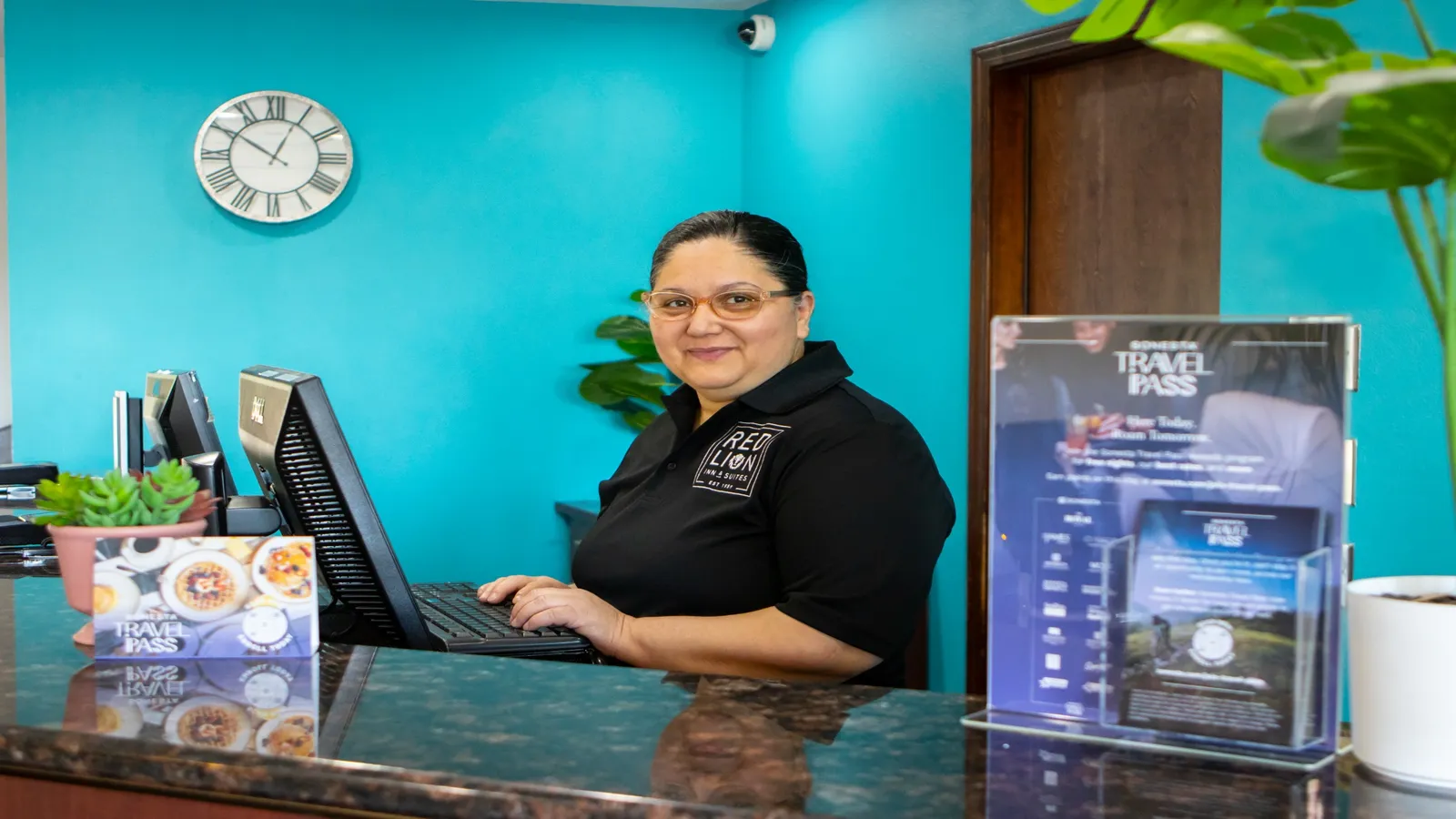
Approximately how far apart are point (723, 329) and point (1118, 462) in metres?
1.08

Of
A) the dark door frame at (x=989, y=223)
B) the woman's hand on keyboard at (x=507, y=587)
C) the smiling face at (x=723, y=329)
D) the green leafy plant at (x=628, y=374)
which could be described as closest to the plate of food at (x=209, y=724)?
the woman's hand on keyboard at (x=507, y=587)

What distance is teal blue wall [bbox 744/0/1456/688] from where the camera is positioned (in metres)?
2.71

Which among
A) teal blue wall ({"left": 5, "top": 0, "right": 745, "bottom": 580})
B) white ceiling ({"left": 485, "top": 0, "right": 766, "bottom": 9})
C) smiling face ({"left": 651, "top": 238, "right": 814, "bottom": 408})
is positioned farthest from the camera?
white ceiling ({"left": 485, "top": 0, "right": 766, "bottom": 9})

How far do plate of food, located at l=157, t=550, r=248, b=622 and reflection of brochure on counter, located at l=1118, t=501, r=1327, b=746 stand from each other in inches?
29.1

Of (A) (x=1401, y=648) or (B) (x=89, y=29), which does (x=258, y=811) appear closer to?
(A) (x=1401, y=648)

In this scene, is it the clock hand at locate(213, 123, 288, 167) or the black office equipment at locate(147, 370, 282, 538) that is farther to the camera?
the clock hand at locate(213, 123, 288, 167)

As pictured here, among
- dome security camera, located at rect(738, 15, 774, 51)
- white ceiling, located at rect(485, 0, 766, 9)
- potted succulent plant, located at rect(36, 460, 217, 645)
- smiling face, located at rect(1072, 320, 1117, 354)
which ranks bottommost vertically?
potted succulent plant, located at rect(36, 460, 217, 645)

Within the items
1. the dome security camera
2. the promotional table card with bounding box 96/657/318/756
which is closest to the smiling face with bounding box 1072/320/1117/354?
the promotional table card with bounding box 96/657/318/756

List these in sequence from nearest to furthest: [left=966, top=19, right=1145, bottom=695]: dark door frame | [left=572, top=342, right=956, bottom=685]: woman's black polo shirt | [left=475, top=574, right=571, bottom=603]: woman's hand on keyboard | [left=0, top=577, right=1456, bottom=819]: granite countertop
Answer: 1. [left=0, top=577, right=1456, bottom=819]: granite countertop
2. [left=572, top=342, right=956, bottom=685]: woman's black polo shirt
3. [left=475, top=574, right=571, bottom=603]: woman's hand on keyboard
4. [left=966, top=19, right=1145, bottom=695]: dark door frame

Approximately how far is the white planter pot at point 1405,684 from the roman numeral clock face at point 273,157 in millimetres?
4499

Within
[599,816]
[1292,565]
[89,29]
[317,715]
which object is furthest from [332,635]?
[89,29]

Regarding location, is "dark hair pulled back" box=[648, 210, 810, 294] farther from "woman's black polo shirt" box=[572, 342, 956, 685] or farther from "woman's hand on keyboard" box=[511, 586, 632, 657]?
"woman's hand on keyboard" box=[511, 586, 632, 657]

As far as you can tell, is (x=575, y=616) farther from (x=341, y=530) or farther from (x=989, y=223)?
(x=989, y=223)

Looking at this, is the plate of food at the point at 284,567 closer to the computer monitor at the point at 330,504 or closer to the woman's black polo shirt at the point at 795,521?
the computer monitor at the point at 330,504
